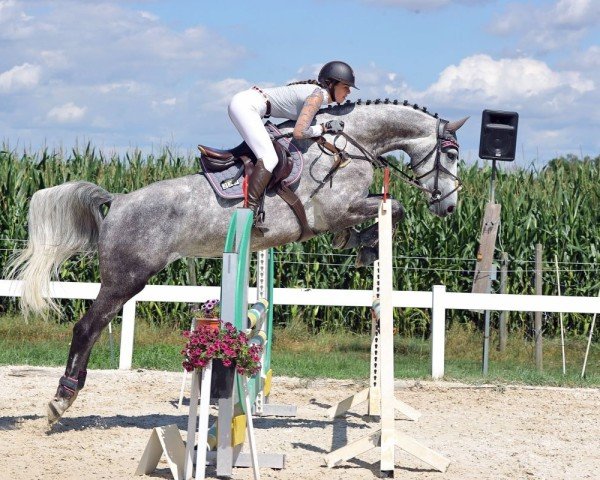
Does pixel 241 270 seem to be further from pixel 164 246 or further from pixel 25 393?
pixel 25 393

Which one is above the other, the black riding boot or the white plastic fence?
the black riding boot

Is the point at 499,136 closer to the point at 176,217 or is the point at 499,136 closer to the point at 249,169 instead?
the point at 249,169

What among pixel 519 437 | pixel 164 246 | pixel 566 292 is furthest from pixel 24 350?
pixel 566 292

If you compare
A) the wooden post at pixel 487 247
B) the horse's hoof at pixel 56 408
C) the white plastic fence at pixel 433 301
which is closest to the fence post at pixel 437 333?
the white plastic fence at pixel 433 301

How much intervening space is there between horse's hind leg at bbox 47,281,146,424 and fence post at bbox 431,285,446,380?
405 cm

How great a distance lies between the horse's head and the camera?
7.39 metres

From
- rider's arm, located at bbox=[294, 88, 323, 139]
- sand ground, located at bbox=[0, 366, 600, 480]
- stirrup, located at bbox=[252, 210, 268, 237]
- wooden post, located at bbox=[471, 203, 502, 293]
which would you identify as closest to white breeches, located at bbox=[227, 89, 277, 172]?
rider's arm, located at bbox=[294, 88, 323, 139]

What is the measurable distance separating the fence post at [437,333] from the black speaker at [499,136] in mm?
1723

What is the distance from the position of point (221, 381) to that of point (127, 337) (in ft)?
15.6

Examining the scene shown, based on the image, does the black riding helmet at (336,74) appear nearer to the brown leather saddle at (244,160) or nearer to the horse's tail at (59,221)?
the brown leather saddle at (244,160)

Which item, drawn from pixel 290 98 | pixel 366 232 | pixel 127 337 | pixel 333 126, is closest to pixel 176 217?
pixel 290 98

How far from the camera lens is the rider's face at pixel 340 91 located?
6871mm

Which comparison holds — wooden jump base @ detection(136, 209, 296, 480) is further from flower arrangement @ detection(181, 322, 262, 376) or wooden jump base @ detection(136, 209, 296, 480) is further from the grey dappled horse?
the grey dappled horse

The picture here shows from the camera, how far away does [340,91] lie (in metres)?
6.91
